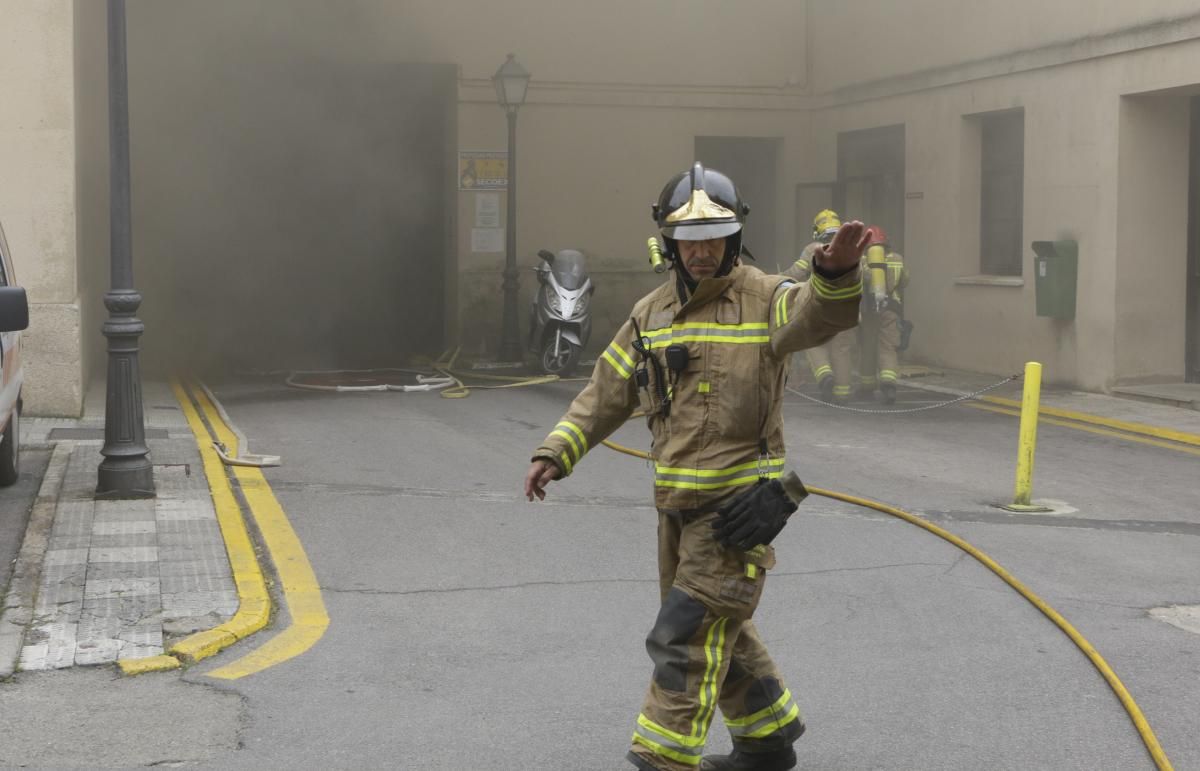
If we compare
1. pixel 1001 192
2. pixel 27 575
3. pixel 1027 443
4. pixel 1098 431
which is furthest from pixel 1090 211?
pixel 27 575

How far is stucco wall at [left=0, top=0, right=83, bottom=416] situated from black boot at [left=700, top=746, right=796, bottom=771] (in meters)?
8.40

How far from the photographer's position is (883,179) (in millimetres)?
17453

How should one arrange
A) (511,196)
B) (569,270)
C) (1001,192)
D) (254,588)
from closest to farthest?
(254,588) → (1001,192) → (569,270) → (511,196)

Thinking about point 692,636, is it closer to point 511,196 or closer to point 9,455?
point 9,455

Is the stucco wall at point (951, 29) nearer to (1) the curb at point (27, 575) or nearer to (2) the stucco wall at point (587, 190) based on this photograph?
(2) the stucco wall at point (587, 190)

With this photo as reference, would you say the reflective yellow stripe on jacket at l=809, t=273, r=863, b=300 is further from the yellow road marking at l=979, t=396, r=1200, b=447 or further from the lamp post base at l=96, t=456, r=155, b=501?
the yellow road marking at l=979, t=396, r=1200, b=447

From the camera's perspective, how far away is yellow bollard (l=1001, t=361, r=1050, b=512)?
8.05 metres

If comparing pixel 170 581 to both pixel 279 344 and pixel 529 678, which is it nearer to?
pixel 529 678

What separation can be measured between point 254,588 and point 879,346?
26.6 ft

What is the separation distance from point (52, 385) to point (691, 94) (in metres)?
9.62

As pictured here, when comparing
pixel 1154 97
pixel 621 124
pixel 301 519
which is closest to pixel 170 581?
pixel 301 519

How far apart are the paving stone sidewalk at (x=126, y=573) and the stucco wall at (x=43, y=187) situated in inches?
86.8

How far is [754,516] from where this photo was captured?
3.74 m

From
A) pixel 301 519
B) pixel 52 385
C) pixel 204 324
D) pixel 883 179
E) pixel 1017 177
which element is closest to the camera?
pixel 301 519
